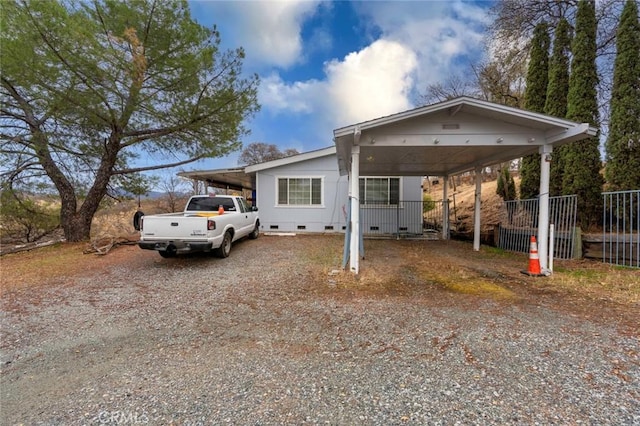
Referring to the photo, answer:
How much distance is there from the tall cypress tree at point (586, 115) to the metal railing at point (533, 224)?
1.90 feet

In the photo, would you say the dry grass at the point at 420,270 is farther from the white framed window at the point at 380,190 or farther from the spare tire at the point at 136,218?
the white framed window at the point at 380,190

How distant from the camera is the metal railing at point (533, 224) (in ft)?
23.9

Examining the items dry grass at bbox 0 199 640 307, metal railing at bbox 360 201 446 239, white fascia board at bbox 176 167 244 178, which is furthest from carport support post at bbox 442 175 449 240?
white fascia board at bbox 176 167 244 178

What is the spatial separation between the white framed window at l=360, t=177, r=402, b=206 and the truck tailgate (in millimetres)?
7660

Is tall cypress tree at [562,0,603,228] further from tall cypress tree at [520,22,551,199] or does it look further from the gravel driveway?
the gravel driveway

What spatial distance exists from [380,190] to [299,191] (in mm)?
3488

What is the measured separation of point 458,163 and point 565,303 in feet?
19.1

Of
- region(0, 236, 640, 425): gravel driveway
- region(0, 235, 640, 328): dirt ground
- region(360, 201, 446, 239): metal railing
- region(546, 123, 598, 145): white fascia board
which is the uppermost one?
region(546, 123, 598, 145): white fascia board

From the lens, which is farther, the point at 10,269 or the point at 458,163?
the point at 458,163

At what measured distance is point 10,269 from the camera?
22.7 feet

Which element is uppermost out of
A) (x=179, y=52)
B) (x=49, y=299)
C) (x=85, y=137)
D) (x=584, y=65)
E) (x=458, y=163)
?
(x=179, y=52)

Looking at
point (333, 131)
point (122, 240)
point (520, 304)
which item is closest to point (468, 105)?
point (333, 131)

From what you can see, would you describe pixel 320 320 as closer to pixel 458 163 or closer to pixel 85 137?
pixel 458 163

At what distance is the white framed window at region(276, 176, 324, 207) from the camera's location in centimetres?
1238
